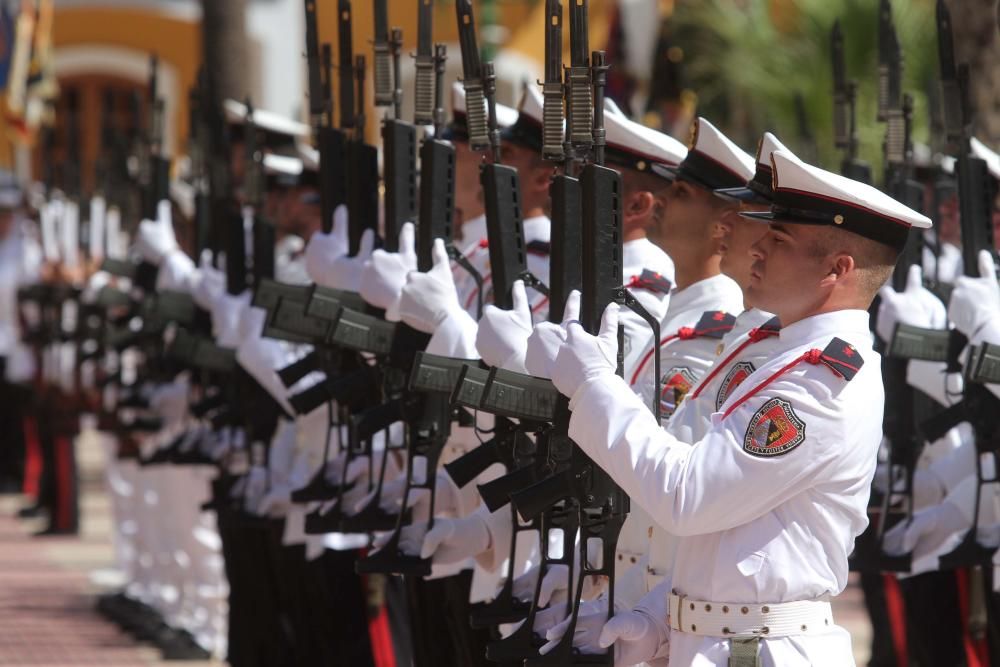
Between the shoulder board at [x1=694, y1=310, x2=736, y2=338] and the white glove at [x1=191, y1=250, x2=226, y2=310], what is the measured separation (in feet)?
10.6

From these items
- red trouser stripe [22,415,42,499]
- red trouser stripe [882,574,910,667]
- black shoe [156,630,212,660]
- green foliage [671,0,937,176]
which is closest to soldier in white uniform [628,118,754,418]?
red trouser stripe [882,574,910,667]

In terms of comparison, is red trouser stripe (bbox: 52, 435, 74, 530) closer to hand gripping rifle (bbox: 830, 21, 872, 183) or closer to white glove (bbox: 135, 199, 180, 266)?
white glove (bbox: 135, 199, 180, 266)

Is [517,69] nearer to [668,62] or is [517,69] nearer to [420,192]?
[668,62]

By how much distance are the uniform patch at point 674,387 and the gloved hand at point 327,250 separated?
1.72 m

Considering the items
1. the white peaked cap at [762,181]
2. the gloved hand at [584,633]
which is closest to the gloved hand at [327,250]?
the white peaked cap at [762,181]

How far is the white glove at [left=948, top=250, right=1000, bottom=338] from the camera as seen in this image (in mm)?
5594

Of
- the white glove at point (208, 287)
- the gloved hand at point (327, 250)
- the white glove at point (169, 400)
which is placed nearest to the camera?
the gloved hand at point (327, 250)

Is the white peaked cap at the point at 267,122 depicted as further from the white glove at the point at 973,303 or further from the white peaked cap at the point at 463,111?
the white glove at the point at 973,303

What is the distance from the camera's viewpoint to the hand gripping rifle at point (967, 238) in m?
5.59

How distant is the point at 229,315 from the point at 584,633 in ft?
11.7

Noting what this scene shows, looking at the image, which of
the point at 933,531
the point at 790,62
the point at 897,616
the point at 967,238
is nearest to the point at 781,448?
the point at 933,531

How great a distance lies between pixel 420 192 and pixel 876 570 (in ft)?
5.54

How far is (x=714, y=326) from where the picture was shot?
4.75 metres

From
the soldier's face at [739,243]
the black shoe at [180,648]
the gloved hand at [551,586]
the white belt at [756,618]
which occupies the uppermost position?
the soldier's face at [739,243]
